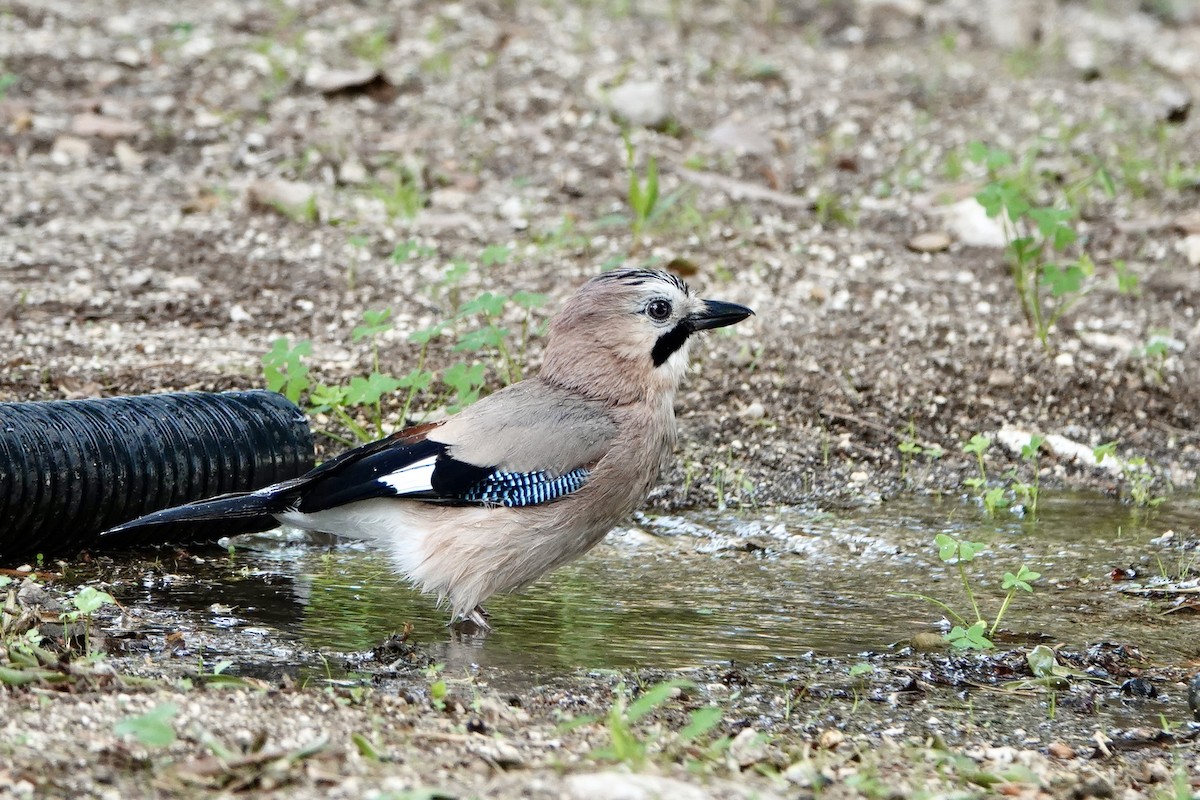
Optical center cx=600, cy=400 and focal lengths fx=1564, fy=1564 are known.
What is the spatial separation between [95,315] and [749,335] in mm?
2615

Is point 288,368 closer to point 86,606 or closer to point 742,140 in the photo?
point 86,606

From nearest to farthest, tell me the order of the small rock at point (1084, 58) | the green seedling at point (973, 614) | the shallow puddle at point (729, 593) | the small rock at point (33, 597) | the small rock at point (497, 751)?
the small rock at point (497, 751) → the small rock at point (33, 597) → the green seedling at point (973, 614) → the shallow puddle at point (729, 593) → the small rock at point (1084, 58)

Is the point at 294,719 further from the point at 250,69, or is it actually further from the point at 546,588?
the point at 250,69

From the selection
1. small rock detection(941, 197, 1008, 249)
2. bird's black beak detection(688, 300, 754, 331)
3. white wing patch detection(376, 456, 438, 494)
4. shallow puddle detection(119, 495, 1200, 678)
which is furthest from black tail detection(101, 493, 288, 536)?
small rock detection(941, 197, 1008, 249)

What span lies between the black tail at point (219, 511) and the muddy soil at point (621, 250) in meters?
0.87

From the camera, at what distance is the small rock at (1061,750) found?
321cm

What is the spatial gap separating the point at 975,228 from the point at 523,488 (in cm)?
390

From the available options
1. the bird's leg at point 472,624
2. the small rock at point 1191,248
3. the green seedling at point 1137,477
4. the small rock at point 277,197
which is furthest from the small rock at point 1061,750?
the small rock at point 277,197

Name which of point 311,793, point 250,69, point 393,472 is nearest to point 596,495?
point 393,472

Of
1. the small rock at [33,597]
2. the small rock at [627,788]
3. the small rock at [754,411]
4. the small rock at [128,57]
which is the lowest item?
the small rock at [627,788]

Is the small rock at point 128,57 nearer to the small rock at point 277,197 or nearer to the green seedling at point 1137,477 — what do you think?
the small rock at point 277,197

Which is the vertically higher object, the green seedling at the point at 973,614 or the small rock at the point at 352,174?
the small rock at the point at 352,174

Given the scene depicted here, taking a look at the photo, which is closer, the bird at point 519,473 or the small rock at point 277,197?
the bird at point 519,473

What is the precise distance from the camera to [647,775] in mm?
2717
